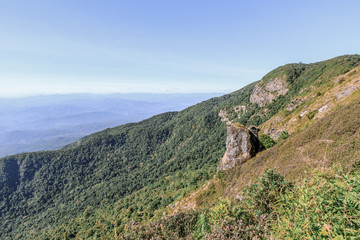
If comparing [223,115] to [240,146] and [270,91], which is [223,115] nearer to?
[270,91]

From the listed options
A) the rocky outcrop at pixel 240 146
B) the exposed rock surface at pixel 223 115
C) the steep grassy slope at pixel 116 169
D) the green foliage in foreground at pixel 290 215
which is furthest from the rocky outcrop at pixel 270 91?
the green foliage in foreground at pixel 290 215

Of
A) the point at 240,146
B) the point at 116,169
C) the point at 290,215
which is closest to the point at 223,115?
the point at 240,146

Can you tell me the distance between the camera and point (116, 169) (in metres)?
166

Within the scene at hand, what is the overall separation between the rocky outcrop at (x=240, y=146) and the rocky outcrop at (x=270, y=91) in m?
85.0

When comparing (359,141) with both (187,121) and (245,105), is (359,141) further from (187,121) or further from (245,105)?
(187,121)

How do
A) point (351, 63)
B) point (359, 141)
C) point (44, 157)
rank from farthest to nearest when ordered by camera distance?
1. point (44, 157)
2. point (351, 63)
3. point (359, 141)

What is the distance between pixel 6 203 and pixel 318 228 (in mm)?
247317

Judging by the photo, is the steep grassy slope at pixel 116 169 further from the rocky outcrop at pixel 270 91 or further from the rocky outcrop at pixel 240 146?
the rocky outcrop at pixel 240 146

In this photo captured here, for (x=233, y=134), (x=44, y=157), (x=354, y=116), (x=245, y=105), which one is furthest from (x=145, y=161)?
(x=354, y=116)

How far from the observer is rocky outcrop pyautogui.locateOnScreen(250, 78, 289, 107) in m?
104

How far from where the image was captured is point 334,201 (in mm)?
4918

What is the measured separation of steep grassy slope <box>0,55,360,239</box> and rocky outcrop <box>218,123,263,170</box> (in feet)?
96.1

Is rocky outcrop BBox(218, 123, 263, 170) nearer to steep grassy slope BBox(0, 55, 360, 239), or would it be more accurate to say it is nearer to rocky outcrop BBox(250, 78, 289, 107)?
steep grassy slope BBox(0, 55, 360, 239)

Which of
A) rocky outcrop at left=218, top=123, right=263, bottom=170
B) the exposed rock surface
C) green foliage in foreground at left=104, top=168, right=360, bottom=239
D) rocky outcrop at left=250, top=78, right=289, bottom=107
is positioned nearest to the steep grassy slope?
the exposed rock surface
